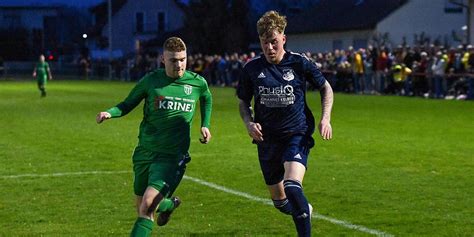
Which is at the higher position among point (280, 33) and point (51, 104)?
point (280, 33)

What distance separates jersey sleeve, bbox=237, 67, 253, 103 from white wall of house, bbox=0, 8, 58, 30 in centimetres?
13462

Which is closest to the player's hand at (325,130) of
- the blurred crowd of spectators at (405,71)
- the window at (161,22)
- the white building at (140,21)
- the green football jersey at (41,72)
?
the blurred crowd of spectators at (405,71)

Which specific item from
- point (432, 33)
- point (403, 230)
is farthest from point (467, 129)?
point (432, 33)

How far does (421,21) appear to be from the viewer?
63188mm

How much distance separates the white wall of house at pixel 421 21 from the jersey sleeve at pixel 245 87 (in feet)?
173

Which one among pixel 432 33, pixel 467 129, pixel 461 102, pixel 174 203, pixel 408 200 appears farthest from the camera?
pixel 432 33

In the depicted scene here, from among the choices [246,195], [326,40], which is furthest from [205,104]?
[326,40]

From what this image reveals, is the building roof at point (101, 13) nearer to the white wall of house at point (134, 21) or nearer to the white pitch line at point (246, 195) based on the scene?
the white wall of house at point (134, 21)

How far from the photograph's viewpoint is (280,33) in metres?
9.03

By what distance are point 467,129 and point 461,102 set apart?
37.6 feet

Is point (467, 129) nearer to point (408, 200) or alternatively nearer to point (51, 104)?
point (408, 200)

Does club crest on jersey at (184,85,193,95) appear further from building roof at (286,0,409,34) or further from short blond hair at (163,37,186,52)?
building roof at (286,0,409,34)

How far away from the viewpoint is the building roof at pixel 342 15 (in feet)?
205

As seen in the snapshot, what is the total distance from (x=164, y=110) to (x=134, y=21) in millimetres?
111215
